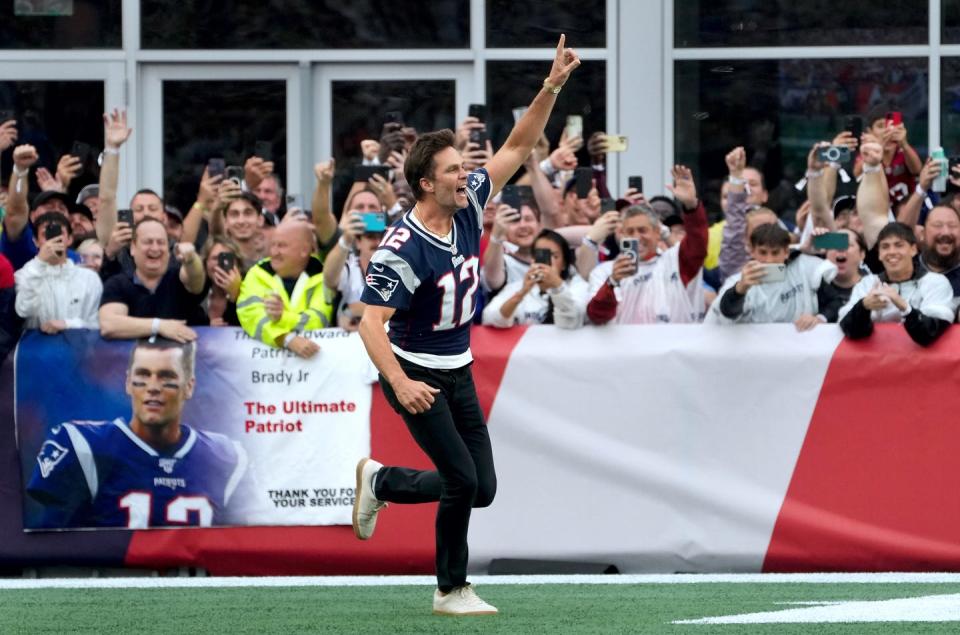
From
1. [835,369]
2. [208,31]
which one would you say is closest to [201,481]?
[835,369]

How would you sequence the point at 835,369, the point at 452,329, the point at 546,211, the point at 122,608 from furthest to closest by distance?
the point at 546,211 < the point at 835,369 < the point at 122,608 < the point at 452,329

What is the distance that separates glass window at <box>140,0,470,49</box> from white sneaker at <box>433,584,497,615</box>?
8.36 meters

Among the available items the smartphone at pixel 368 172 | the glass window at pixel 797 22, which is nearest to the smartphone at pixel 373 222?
the smartphone at pixel 368 172

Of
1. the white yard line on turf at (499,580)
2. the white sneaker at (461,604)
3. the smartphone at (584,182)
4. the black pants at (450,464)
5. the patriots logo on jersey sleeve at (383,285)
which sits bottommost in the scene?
the white yard line on turf at (499,580)

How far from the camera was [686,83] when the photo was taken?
51.2 feet

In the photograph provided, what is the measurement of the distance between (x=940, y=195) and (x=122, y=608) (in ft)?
20.5

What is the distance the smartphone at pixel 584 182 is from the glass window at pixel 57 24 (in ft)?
18.5

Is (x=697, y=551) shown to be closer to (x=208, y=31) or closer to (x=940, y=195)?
(x=940, y=195)

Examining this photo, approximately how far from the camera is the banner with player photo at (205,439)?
1006 centimetres

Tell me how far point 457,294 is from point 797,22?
851 cm

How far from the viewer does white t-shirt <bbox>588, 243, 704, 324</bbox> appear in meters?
10.4

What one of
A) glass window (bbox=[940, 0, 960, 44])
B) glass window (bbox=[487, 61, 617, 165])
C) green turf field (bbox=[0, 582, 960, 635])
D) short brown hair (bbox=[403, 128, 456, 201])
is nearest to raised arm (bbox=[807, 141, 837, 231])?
green turf field (bbox=[0, 582, 960, 635])

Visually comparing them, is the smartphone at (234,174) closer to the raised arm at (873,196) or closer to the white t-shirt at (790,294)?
the white t-shirt at (790,294)

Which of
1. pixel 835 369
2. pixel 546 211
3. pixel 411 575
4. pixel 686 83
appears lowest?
pixel 411 575
